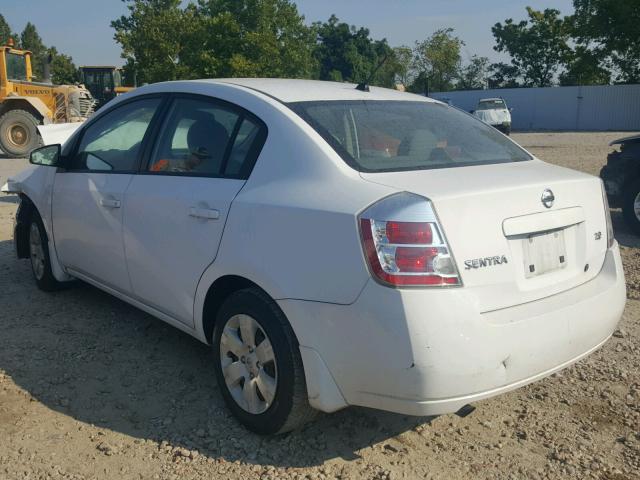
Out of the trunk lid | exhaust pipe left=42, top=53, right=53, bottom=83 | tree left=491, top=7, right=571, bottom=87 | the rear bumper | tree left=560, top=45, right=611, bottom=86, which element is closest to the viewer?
the rear bumper

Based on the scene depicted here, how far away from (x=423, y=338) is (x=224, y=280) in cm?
116

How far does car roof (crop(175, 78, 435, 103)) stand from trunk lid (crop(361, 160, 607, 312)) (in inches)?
31.6

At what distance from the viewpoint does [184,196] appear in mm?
3510

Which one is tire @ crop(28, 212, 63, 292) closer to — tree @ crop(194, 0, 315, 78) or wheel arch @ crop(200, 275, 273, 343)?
wheel arch @ crop(200, 275, 273, 343)

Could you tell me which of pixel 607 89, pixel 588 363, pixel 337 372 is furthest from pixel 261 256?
pixel 607 89

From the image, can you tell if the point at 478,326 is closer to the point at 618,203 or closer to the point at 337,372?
the point at 337,372

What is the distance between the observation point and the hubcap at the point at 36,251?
5305 mm

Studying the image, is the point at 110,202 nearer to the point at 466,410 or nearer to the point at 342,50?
the point at 466,410

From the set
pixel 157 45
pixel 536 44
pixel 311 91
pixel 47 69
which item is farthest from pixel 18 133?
pixel 536 44

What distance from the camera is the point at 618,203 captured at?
8.05 meters

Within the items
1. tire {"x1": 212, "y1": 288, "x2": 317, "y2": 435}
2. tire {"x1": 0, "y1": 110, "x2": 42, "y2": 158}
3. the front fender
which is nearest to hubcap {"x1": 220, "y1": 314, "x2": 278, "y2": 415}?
tire {"x1": 212, "y1": 288, "x2": 317, "y2": 435}

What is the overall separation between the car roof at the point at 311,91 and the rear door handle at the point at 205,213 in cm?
66

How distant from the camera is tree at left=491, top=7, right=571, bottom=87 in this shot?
51844 mm

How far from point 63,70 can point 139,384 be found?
64.6 m
